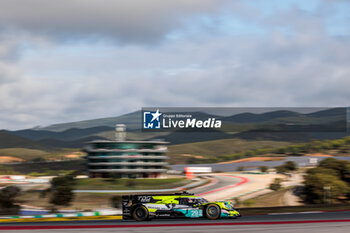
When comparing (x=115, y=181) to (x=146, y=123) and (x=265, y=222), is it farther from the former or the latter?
(x=265, y=222)

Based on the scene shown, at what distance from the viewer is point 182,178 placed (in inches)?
4902

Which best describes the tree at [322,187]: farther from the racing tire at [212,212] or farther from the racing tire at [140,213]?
the racing tire at [140,213]

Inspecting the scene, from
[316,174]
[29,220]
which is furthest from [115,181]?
[29,220]

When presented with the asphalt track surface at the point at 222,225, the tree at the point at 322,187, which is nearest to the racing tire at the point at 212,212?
the asphalt track surface at the point at 222,225

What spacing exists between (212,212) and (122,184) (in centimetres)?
8576

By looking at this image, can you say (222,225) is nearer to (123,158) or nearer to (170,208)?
(170,208)

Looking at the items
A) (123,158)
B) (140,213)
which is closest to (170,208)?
(140,213)

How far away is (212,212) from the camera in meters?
24.3

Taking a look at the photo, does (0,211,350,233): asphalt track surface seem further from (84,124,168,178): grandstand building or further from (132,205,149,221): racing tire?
(84,124,168,178): grandstand building

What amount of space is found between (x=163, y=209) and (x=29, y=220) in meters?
8.72

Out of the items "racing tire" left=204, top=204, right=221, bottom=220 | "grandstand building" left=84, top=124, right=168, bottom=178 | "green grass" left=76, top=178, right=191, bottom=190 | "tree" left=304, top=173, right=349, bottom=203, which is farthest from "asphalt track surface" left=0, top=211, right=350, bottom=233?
"green grass" left=76, top=178, right=191, bottom=190

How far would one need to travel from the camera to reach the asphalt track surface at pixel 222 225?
20.4m

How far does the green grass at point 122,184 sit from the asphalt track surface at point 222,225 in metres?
84.2

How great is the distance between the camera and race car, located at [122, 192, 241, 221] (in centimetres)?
2438
